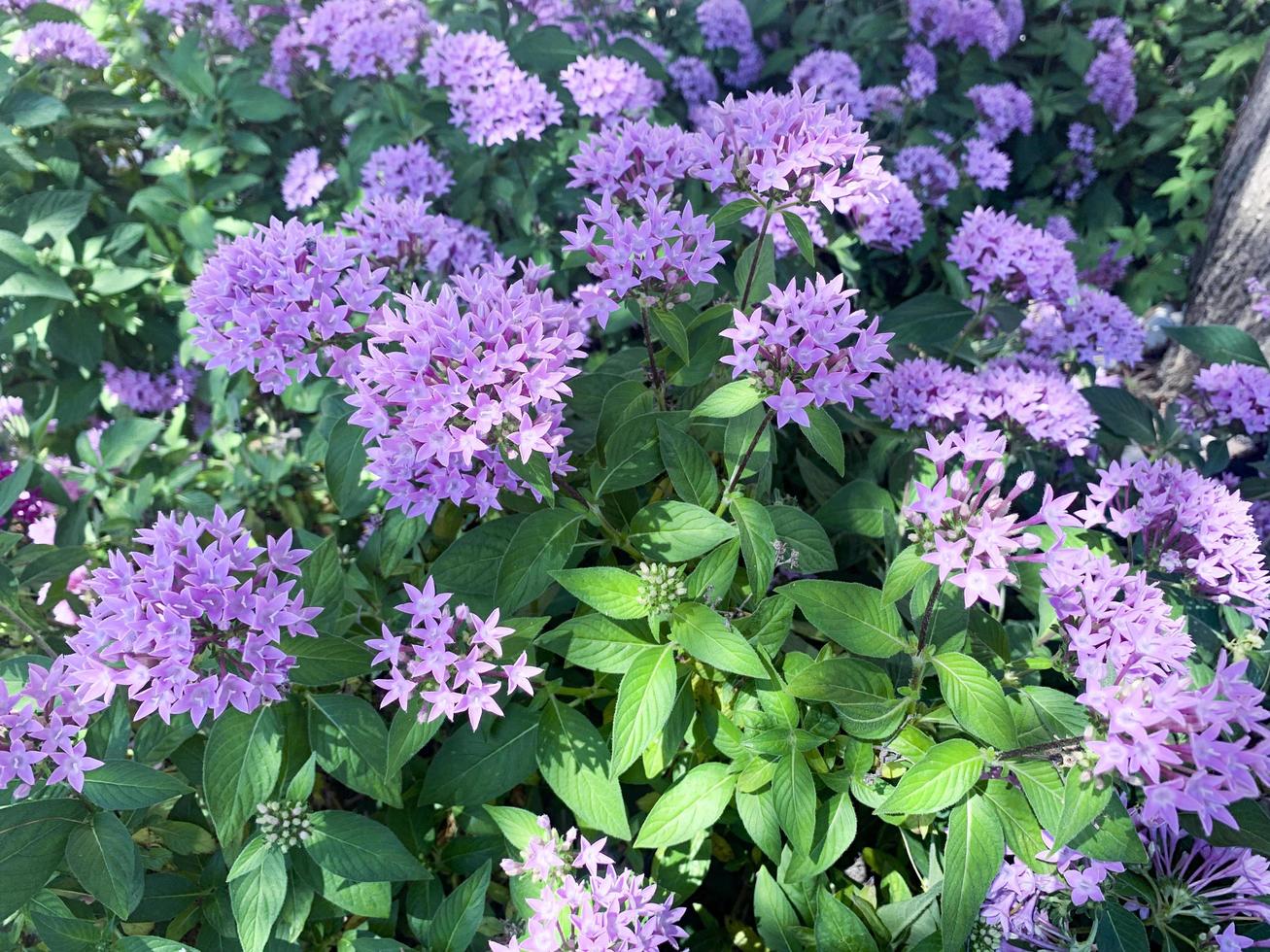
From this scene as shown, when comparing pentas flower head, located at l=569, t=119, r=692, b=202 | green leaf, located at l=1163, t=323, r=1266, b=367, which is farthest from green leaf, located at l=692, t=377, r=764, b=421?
green leaf, located at l=1163, t=323, r=1266, b=367

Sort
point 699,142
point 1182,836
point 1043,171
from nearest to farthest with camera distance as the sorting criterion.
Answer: point 1182,836, point 699,142, point 1043,171

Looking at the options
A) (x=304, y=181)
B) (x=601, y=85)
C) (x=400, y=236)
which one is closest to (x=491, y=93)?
(x=601, y=85)

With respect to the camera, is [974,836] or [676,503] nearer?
[974,836]

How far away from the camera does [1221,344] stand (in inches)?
101

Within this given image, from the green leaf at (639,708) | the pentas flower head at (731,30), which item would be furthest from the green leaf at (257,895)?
the pentas flower head at (731,30)

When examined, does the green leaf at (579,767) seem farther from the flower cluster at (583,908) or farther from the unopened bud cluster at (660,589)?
the unopened bud cluster at (660,589)

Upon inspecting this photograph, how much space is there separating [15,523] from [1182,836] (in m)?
3.34

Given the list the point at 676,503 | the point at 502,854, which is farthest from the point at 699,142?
the point at 502,854

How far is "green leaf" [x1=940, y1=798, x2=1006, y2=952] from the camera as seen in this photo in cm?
143

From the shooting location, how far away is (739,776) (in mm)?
1698

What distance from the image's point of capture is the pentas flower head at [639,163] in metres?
1.99

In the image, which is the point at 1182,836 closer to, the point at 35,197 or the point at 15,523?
the point at 15,523

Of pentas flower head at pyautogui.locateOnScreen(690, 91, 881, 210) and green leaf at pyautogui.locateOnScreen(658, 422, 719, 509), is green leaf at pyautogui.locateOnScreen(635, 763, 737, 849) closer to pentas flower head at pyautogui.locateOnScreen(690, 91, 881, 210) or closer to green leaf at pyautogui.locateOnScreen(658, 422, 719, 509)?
green leaf at pyautogui.locateOnScreen(658, 422, 719, 509)

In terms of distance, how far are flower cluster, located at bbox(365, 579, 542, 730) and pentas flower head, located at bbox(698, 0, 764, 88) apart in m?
3.84
